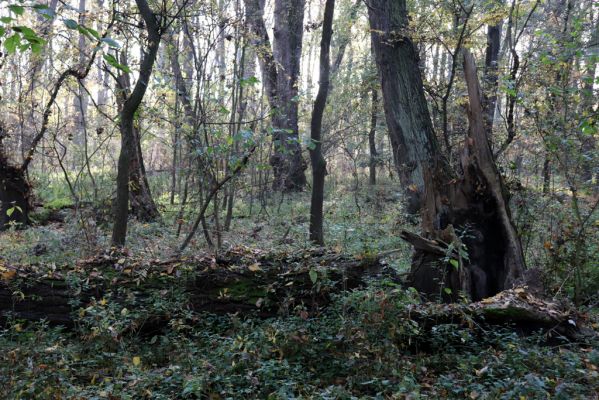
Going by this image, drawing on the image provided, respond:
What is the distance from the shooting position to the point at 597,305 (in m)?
6.45

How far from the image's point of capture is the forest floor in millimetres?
3924

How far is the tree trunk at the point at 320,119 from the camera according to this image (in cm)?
818

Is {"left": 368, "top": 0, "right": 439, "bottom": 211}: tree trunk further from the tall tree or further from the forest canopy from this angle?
the tall tree

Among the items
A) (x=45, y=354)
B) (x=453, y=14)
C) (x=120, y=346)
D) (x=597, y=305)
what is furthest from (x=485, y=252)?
(x=453, y=14)

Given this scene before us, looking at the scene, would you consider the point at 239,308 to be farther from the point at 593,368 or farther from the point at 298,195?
the point at 298,195

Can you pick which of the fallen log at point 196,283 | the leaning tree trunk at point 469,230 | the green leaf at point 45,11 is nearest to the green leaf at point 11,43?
the green leaf at point 45,11

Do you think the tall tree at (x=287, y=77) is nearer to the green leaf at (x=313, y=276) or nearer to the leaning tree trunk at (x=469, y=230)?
the leaning tree trunk at (x=469, y=230)

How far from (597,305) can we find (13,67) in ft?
38.3

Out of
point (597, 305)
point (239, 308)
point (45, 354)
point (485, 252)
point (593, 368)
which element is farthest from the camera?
point (597, 305)

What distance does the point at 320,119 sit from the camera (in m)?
8.40

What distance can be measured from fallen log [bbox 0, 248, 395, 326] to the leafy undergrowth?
169mm

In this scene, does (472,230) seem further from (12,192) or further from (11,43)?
(12,192)

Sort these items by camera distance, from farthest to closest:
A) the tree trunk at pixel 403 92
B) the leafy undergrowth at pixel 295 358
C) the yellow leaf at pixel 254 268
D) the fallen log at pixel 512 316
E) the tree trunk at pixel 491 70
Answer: the tree trunk at pixel 491 70 < the tree trunk at pixel 403 92 < the yellow leaf at pixel 254 268 < the fallen log at pixel 512 316 < the leafy undergrowth at pixel 295 358

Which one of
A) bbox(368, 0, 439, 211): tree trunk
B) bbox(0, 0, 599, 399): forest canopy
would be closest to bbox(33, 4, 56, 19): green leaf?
bbox(0, 0, 599, 399): forest canopy
